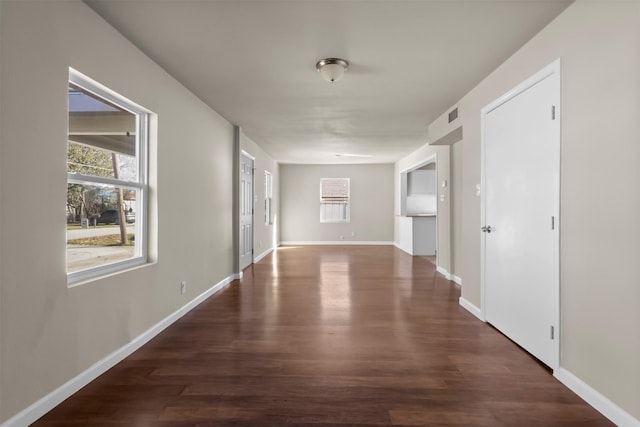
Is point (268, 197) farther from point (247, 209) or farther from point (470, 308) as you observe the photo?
point (470, 308)

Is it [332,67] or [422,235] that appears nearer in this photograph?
[332,67]

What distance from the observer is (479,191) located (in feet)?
12.8

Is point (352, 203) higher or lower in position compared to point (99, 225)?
higher

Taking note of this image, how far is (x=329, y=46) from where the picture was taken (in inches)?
118

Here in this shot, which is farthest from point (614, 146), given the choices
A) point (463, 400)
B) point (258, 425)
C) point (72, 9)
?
point (72, 9)

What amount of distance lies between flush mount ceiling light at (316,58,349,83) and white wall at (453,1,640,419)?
1.55 metres

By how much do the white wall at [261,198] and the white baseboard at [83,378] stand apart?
12.1ft

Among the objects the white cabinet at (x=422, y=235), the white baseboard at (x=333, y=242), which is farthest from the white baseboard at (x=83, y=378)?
the white baseboard at (x=333, y=242)

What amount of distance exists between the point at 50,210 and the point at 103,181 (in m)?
0.63

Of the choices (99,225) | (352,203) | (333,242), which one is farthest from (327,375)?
(352,203)

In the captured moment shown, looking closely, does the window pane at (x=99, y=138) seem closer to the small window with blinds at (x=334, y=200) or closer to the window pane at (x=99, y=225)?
the window pane at (x=99, y=225)

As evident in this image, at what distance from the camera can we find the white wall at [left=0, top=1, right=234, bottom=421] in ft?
6.13

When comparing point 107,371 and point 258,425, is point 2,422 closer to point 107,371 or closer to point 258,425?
point 107,371

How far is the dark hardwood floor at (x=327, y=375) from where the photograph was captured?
208cm
